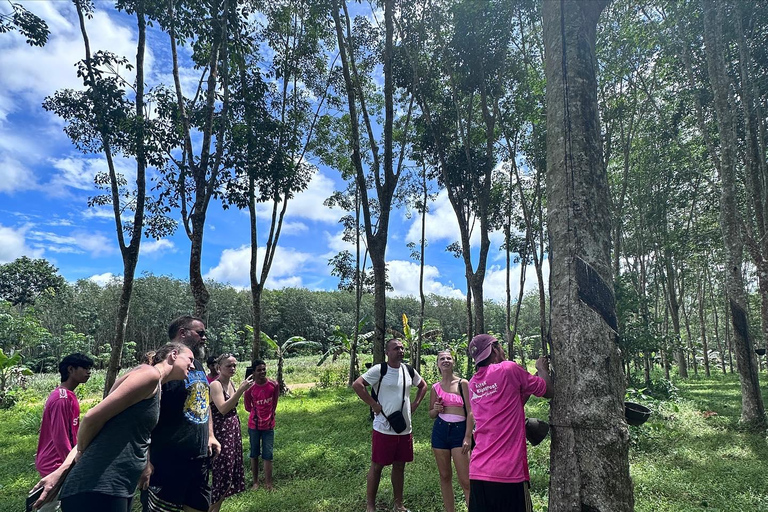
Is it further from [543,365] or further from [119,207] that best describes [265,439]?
[119,207]

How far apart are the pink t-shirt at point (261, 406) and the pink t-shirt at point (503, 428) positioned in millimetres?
3571

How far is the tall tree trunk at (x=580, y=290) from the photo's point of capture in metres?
2.05

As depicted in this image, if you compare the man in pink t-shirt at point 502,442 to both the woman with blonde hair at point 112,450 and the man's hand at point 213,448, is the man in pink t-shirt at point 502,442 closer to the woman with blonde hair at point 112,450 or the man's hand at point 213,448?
the man's hand at point 213,448

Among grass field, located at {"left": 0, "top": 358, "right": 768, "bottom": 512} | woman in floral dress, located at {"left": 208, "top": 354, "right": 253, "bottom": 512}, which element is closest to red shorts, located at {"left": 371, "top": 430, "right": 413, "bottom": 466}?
grass field, located at {"left": 0, "top": 358, "right": 768, "bottom": 512}

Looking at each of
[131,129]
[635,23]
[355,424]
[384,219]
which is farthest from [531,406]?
[131,129]

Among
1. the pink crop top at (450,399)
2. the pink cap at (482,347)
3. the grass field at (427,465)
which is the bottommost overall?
the grass field at (427,465)

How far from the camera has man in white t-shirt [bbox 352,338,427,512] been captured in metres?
4.42

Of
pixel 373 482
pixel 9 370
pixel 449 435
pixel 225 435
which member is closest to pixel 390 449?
pixel 373 482

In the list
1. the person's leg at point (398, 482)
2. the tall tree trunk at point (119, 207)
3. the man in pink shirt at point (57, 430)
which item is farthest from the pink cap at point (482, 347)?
the tall tree trunk at point (119, 207)

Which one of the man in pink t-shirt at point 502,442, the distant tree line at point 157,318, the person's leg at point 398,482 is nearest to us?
the man in pink t-shirt at point 502,442

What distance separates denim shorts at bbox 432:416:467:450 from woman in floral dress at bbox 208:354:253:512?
197cm

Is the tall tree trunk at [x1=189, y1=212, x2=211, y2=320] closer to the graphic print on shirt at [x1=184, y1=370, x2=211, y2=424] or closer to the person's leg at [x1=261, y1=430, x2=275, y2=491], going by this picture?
the person's leg at [x1=261, y1=430, x2=275, y2=491]

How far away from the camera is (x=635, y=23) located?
10.4m

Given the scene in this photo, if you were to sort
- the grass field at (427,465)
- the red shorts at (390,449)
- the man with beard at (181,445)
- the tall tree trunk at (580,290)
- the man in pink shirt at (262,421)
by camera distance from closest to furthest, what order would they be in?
the tall tree trunk at (580,290), the man with beard at (181,445), the red shorts at (390,449), the grass field at (427,465), the man in pink shirt at (262,421)
